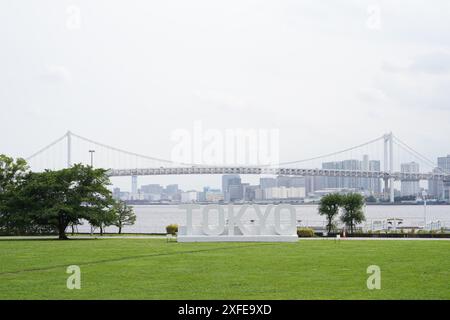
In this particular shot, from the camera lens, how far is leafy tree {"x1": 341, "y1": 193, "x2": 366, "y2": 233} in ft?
135

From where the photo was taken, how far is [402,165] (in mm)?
74375

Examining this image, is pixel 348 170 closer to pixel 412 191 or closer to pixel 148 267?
pixel 412 191

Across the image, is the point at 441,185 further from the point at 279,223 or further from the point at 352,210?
the point at 279,223

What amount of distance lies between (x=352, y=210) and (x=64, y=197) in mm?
16131

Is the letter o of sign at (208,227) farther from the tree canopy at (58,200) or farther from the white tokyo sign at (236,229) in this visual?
the tree canopy at (58,200)

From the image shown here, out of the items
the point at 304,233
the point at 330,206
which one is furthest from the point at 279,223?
the point at 330,206

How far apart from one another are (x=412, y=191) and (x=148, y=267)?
240 ft

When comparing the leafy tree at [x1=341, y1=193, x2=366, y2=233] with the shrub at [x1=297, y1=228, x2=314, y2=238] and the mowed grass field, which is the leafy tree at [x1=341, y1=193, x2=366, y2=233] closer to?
the shrub at [x1=297, y1=228, x2=314, y2=238]

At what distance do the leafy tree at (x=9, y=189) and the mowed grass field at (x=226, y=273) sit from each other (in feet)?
36.5

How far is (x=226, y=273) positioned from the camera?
1681 cm

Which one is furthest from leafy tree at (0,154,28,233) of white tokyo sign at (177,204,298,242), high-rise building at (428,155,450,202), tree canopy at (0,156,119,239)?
high-rise building at (428,155,450,202)

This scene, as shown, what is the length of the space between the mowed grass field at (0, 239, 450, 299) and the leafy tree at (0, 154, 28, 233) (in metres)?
11.1
